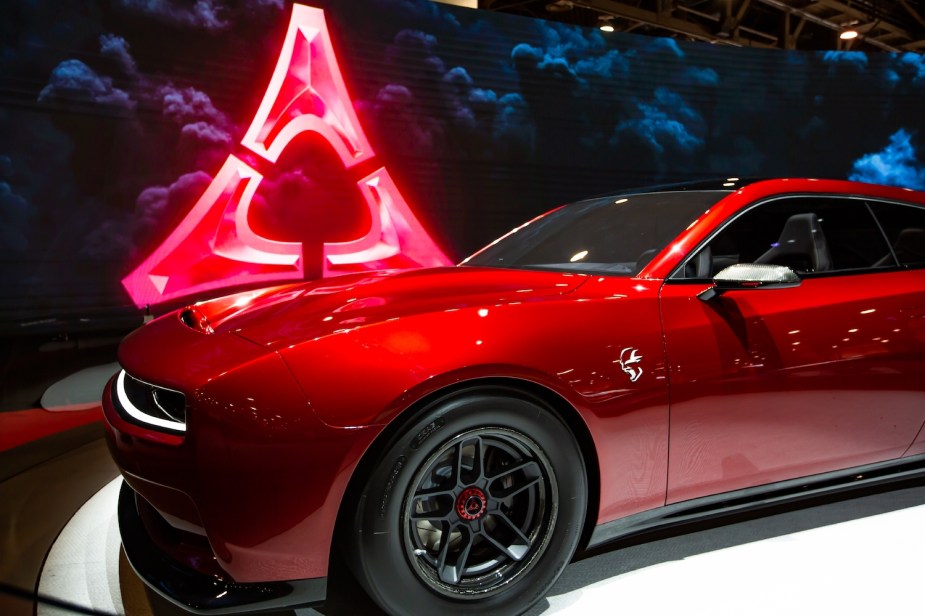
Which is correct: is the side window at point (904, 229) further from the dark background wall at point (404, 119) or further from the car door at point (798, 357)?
the dark background wall at point (404, 119)

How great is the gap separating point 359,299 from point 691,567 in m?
1.31

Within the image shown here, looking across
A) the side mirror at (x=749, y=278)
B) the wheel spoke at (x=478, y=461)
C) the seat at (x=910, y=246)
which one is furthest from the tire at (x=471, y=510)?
the seat at (x=910, y=246)

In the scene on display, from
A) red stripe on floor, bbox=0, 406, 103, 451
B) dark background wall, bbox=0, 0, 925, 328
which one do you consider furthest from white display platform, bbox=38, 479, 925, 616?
dark background wall, bbox=0, 0, 925, 328

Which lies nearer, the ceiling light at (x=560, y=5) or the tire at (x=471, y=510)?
the tire at (x=471, y=510)

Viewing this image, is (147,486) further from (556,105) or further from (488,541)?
(556,105)

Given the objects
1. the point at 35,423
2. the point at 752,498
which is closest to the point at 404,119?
the point at 35,423

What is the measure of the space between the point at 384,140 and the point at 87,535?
574 centimetres

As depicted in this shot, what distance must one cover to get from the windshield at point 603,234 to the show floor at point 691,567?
92 cm

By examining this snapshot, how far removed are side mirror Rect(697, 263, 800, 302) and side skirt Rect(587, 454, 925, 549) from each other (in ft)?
1.98

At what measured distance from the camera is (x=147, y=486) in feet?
5.11

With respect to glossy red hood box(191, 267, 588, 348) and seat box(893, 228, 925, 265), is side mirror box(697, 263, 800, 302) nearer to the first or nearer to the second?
glossy red hood box(191, 267, 588, 348)

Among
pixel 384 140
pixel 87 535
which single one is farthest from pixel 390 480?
pixel 384 140

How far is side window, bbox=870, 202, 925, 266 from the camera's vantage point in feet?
8.13

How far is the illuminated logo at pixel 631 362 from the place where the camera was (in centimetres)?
180
